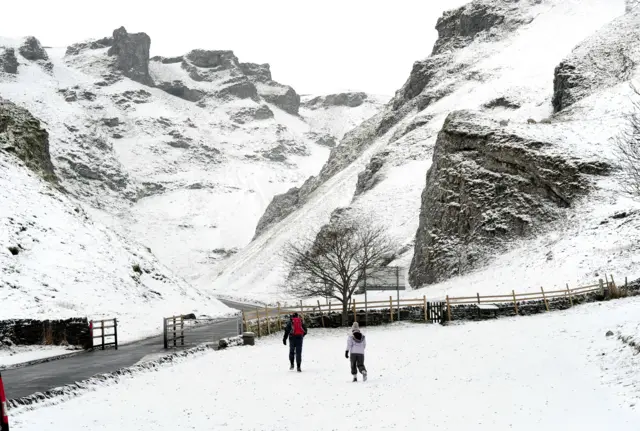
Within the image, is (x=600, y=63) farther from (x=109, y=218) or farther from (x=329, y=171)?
(x=109, y=218)

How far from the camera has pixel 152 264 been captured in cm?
4391

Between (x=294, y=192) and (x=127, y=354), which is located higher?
(x=294, y=192)

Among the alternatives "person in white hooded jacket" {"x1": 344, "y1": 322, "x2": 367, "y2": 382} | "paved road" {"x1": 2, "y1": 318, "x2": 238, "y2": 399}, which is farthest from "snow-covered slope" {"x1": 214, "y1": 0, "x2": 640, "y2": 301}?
"paved road" {"x1": 2, "y1": 318, "x2": 238, "y2": 399}

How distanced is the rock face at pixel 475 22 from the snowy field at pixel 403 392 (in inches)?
4297

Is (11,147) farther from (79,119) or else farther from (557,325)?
(79,119)

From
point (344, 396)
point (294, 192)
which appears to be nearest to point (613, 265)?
point (344, 396)

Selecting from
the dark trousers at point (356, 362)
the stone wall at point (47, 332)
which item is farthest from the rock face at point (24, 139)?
the dark trousers at point (356, 362)

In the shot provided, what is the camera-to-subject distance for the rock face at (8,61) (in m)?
193

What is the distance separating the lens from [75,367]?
18.6 m

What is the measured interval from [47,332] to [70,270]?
10.6m

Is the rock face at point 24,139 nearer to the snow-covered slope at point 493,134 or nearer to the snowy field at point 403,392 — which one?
the snow-covered slope at point 493,134

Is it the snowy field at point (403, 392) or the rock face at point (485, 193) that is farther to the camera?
the rock face at point (485, 193)

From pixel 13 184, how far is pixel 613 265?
38500 mm

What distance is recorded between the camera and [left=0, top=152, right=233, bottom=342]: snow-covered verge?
101ft
